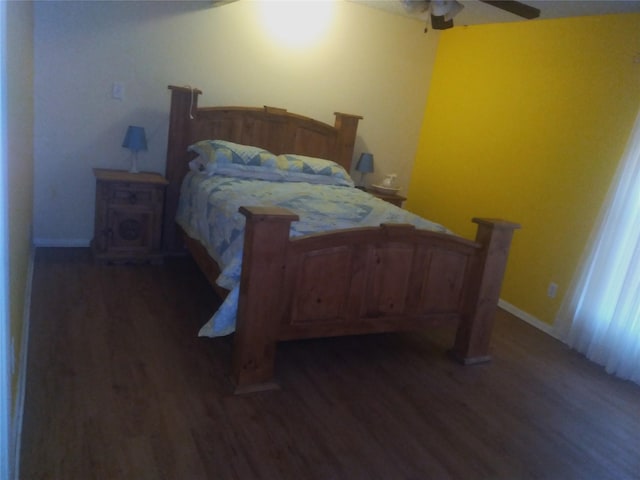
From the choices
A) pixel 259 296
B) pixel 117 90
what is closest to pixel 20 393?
pixel 259 296

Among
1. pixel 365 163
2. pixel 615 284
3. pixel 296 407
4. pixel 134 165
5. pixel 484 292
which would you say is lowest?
pixel 296 407

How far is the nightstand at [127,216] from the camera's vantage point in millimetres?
3379

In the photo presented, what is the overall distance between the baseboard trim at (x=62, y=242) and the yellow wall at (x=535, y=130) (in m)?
3.18

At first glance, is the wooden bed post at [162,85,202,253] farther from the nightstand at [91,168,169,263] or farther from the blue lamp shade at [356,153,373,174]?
the blue lamp shade at [356,153,373,174]

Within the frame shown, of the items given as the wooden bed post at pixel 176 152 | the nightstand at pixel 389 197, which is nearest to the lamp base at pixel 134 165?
the wooden bed post at pixel 176 152

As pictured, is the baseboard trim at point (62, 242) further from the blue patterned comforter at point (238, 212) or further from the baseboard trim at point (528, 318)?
the baseboard trim at point (528, 318)

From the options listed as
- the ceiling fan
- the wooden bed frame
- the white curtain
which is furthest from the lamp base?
the white curtain

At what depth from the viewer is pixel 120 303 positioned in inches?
116

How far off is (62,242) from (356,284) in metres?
2.54

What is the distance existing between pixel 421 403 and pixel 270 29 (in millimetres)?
3135

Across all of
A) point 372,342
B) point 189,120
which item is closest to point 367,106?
point 189,120

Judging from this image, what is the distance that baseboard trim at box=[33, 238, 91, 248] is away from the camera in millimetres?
3639

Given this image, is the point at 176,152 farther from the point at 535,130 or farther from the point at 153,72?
the point at 535,130

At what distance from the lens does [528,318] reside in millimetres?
3676
